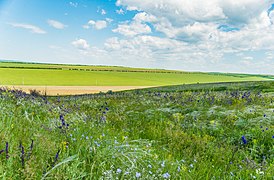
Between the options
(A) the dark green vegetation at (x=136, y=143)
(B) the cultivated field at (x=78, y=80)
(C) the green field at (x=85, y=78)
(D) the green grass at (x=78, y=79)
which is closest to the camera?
(A) the dark green vegetation at (x=136, y=143)

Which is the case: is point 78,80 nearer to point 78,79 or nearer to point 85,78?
point 78,79

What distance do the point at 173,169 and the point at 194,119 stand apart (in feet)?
18.1

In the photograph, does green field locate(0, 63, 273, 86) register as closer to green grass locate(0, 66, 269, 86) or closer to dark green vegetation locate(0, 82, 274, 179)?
green grass locate(0, 66, 269, 86)

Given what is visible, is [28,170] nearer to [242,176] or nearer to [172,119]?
[242,176]

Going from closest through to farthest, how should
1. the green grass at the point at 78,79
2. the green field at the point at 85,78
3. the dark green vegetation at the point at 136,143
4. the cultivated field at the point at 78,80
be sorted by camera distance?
the dark green vegetation at the point at 136,143 < the cultivated field at the point at 78,80 < the green grass at the point at 78,79 < the green field at the point at 85,78

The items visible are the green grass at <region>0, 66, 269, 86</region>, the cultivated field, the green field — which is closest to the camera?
the cultivated field

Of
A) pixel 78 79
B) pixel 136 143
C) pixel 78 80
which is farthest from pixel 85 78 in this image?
pixel 136 143

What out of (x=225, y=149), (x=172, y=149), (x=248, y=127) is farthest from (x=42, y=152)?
(x=248, y=127)

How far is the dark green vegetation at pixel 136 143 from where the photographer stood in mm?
2926

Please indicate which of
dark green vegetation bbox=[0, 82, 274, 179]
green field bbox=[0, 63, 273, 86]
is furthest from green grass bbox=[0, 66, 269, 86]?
dark green vegetation bbox=[0, 82, 274, 179]

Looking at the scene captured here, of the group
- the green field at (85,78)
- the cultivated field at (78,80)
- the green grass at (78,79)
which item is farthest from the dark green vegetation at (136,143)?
the green grass at (78,79)

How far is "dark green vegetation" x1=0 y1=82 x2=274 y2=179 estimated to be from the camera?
293 cm

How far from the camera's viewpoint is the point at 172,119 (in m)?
9.55

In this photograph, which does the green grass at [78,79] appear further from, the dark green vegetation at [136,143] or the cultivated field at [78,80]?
the dark green vegetation at [136,143]
